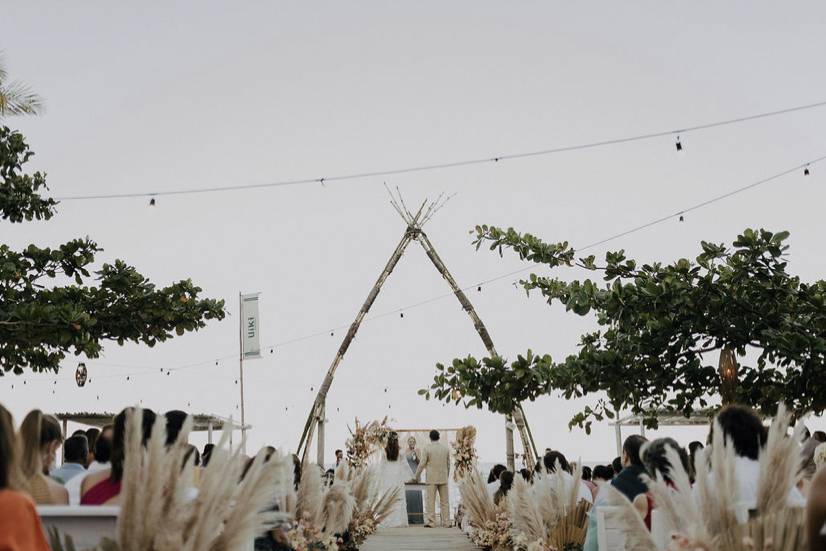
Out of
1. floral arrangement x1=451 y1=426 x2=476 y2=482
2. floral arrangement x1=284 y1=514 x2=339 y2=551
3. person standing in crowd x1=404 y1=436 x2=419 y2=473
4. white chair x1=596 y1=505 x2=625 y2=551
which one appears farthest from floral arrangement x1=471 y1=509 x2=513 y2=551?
person standing in crowd x1=404 y1=436 x2=419 y2=473

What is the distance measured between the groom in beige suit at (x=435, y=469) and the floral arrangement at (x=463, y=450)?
0.36 m

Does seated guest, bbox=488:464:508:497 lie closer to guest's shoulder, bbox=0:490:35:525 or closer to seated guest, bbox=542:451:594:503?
seated guest, bbox=542:451:594:503

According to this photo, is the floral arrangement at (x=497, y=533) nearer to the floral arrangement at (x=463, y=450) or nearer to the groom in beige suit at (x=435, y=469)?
the groom in beige suit at (x=435, y=469)

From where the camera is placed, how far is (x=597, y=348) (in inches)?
378

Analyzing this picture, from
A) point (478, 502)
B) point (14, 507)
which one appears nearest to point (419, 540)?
point (478, 502)

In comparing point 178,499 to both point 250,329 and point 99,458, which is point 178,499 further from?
point 250,329

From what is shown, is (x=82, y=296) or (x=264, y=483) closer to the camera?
(x=264, y=483)

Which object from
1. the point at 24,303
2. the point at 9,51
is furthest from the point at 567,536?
the point at 9,51

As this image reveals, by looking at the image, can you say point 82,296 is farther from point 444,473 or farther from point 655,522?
point 655,522

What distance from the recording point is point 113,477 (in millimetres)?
3521

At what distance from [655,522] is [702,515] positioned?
0.86 metres

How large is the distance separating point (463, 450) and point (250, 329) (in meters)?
7.35

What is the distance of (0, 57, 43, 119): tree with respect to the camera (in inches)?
504

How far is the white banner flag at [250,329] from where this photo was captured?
67.7 feet
